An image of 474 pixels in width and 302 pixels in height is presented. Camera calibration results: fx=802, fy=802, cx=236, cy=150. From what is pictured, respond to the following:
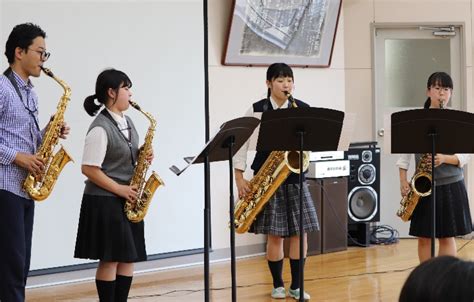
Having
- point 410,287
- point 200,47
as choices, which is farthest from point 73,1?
point 410,287

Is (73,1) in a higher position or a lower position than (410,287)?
higher

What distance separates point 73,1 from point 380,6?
11.6ft

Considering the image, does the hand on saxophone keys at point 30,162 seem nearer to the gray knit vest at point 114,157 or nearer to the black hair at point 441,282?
the gray knit vest at point 114,157

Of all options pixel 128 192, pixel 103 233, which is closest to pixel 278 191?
pixel 128 192

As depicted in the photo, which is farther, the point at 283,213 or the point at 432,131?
the point at 283,213

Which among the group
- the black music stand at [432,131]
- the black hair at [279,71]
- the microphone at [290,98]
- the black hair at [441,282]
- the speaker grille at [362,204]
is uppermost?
the black hair at [279,71]

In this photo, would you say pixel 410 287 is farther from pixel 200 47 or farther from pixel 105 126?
pixel 200 47

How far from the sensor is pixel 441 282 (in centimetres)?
131

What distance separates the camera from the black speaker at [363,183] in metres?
7.77

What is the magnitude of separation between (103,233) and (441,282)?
322 centimetres

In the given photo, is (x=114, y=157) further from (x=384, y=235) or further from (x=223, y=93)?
(x=384, y=235)

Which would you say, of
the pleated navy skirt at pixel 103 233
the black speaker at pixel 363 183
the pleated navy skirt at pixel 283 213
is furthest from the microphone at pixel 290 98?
the black speaker at pixel 363 183

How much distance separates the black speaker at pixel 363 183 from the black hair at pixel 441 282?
6393mm

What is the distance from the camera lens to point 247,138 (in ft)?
13.7
